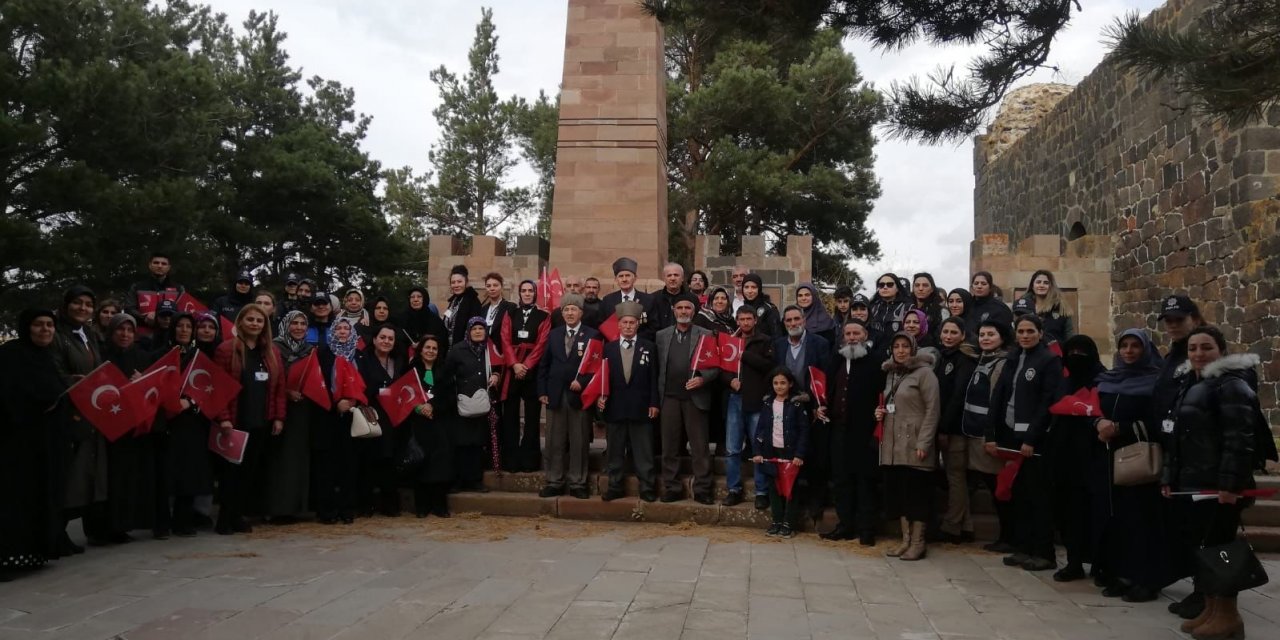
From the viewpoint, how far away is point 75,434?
5.80 meters

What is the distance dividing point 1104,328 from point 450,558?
11.4 metres

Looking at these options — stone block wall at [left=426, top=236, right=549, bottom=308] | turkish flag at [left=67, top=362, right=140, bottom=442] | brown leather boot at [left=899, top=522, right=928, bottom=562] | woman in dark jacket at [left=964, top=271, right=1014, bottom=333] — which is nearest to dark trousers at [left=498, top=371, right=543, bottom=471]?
turkish flag at [left=67, top=362, right=140, bottom=442]

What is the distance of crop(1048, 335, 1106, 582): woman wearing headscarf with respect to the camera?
552cm

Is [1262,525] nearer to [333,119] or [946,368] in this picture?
[946,368]

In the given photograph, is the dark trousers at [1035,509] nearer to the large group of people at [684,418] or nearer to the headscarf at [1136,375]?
the large group of people at [684,418]

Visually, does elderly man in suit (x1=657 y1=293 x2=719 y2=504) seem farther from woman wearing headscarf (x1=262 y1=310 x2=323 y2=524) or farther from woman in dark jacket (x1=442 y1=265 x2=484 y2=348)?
woman wearing headscarf (x1=262 y1=310 x2=323 y2=524)

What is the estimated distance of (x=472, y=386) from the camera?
7.46 m

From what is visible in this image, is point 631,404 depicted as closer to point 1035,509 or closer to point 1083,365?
point 1035,509

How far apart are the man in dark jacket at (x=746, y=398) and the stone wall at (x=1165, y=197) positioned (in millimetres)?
3531

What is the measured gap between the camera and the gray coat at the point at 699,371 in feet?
23.5

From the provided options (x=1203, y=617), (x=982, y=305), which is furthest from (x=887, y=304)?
(x=1203, y=617)

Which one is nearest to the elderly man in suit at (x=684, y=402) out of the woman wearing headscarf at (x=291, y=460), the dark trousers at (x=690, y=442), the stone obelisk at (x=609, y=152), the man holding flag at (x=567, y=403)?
the dark trousers at (x=690, y=442)

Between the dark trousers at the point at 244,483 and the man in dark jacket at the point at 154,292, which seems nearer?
the dark trousers at the point at 244,483

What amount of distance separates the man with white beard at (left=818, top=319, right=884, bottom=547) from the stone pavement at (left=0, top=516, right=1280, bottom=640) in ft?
0.85
